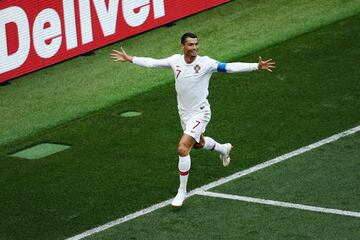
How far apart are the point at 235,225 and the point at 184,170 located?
1188mm

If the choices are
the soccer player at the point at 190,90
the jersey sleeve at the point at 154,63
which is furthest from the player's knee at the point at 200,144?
the jersey sleeve at the point at 154,63

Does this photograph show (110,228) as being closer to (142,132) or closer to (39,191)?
(39,191)

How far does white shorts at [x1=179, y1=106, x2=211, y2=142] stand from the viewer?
13.8 meters

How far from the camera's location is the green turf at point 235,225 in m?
12.6

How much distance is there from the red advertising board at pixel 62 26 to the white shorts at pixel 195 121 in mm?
5791

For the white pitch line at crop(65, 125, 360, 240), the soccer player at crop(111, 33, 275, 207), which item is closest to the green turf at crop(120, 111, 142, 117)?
the white pitch line at crop(65, 125, 360, 240)

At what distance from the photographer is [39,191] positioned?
14.5 meters

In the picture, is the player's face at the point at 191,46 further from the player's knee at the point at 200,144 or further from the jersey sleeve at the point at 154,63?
the player's knee at the point at 200,144

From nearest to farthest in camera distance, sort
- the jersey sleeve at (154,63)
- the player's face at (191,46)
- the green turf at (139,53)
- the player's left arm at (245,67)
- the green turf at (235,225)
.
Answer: the green turf at (235,225), the player's left arm at (245,67), the player's face at (191,46), the jersey sleeve at (154,63), the green turf at (139,53)

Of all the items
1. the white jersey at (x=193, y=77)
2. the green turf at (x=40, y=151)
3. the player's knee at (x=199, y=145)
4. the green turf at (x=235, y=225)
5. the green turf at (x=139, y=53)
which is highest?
the white jersey at (x=193, y=77)

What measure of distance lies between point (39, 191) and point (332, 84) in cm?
590

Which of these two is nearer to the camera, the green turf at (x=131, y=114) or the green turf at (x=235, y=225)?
the green turf at (x=235, y=225)

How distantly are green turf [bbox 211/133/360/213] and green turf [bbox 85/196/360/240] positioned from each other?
427 mm

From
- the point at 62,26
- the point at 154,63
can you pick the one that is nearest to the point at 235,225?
the point at 154,63
